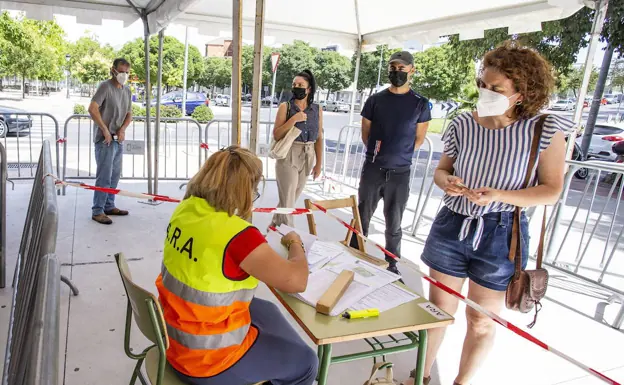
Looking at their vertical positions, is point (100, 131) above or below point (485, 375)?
above

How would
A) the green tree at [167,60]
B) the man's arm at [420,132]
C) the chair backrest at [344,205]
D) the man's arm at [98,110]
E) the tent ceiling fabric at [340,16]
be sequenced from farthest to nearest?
the green tree at [167,60] < the man's arm at [98,110] < the tent ceiling fabric at [340,16] < the man's arm at [420,132] < the chair backrest at [344,205]

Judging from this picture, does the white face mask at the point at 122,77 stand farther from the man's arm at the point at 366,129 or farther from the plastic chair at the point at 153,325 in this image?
the plastic chair at the point at 153,325

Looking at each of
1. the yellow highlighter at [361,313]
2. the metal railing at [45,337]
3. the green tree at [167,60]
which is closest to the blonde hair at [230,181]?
the yellow highlighter at [361,313]

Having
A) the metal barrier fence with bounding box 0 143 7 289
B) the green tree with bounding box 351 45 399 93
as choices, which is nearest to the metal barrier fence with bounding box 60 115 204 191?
the metal barrier fence with bounding box 0 143 7 289

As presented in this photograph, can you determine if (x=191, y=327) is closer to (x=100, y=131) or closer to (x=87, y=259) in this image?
(x=87, y=259)

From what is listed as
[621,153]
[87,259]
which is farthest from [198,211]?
[621,153]

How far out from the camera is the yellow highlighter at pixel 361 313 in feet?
5.52

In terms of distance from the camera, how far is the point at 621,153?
41.3 feet

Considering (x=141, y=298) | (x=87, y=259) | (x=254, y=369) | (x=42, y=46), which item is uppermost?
(x=42, y=46)

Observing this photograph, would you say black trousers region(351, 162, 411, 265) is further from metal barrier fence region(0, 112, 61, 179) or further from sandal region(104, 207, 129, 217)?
metal barrier fence region(0, 112, 61, 179)

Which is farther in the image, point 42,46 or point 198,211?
point 42,46

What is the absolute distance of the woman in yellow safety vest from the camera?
1575 mm

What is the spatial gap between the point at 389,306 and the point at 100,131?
4.25 m

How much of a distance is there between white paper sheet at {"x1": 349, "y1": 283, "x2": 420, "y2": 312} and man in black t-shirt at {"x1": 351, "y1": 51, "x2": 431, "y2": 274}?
69.6 inches
